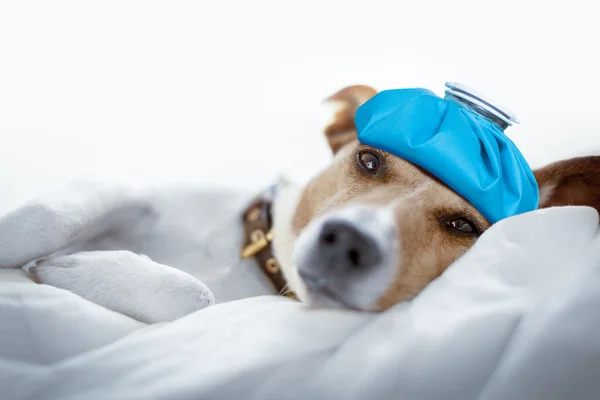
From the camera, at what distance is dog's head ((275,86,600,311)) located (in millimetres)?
1097

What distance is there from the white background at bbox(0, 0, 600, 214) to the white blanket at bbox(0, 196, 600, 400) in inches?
44.2

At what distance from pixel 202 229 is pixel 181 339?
0.93 metres

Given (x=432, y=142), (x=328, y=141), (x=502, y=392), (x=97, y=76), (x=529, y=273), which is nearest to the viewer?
(x=502, y=392)

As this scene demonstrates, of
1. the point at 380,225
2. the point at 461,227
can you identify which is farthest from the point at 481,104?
the point at 380,225

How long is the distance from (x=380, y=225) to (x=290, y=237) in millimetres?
545

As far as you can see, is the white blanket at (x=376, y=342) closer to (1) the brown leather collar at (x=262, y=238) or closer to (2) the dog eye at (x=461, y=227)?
(2) the dog eye at (x=461, y=227)


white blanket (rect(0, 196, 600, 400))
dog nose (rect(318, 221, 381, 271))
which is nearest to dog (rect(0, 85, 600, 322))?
dog nose (rect(318, 221, 381, 271))

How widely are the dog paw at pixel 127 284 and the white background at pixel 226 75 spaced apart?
795 mm

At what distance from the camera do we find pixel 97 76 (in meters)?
2.42

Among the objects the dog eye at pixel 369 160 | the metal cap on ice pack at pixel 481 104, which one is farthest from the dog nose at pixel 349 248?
the metal cap on ice pack at pixel 481 104

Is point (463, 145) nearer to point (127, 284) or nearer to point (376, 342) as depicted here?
point (376, 342)

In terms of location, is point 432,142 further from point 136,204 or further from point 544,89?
point 544,89

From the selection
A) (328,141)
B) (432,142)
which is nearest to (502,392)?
(432,142)

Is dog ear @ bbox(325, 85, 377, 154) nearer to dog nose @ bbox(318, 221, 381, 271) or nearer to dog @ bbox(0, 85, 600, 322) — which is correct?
dog @ bbox(0, 85, 600, 322)
